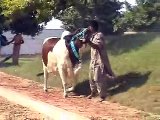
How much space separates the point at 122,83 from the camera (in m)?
13.3

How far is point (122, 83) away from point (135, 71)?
2.43 ft

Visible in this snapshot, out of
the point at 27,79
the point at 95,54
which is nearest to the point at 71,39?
the point at 95,54

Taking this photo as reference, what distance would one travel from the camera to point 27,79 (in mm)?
18422

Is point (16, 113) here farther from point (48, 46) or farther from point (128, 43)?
point (128, 43)

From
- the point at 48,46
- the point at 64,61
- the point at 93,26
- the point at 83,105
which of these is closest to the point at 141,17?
the point at 48,46

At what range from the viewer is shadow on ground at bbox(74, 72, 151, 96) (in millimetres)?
12875

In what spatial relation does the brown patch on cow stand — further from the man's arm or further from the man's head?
the man's arm

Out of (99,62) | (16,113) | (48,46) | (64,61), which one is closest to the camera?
(16,113)

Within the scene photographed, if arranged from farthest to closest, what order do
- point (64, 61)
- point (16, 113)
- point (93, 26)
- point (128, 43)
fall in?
point (128, 43) → point (64, 61) → point (93, 26) → point (16, 113)

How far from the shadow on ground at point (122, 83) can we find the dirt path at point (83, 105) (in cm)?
66

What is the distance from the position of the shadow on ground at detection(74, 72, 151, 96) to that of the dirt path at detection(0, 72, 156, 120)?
66cm

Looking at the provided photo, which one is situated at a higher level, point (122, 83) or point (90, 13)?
point (90, 13)

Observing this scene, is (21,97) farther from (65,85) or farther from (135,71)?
(135,71)

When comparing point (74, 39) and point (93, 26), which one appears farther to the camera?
point (74, 39)
